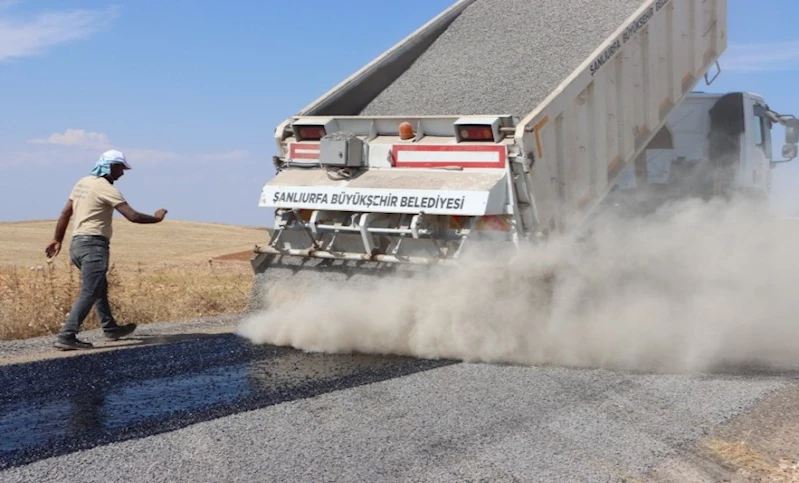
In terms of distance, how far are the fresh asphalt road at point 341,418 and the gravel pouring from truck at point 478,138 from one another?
1.10 metres

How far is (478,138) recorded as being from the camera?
674cm

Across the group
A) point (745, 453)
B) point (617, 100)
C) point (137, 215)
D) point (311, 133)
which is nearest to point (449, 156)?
point (311, 133)

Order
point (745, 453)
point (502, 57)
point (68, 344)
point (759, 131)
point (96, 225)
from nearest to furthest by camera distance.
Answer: point (745, 453) < point (68, 344) < point (96, 225) < point (502, 57) < point (759, 131)

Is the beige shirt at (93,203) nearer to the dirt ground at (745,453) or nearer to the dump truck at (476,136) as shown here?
the dump truck at (476,136)

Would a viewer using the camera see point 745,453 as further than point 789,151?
No

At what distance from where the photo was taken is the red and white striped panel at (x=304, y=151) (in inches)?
299

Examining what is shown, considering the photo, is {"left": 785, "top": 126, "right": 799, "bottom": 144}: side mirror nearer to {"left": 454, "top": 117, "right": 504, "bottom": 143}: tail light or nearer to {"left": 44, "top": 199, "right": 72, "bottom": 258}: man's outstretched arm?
{"left": 454, "top": 117, "right": 504, "bottom": 143}: tail light

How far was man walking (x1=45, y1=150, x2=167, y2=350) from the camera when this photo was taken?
7160 mm

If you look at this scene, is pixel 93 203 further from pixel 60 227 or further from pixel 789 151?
pixel 789 151

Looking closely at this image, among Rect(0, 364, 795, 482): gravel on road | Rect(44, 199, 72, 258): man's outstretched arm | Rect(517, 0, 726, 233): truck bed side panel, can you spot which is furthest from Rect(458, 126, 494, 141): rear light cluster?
Rect(44, 199, 72, 258): man's outstretched arm

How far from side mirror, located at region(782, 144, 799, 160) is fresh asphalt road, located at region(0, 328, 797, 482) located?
499 centimetres

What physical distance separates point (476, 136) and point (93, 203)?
3.12 meters

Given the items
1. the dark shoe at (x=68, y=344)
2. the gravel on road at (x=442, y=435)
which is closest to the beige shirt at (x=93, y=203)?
the dark shoe at (x=68, y=344)

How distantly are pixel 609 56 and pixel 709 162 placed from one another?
2.49 m
